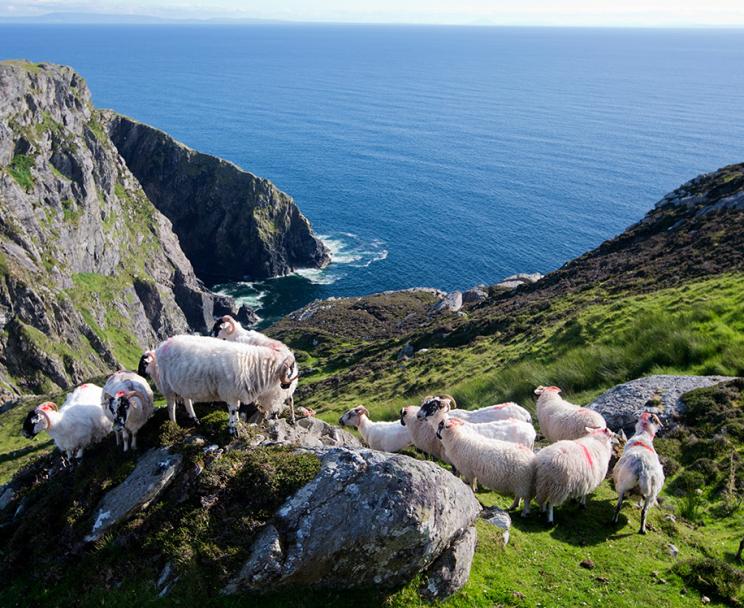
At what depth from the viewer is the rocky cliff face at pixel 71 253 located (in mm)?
84188

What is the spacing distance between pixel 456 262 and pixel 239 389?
118 m

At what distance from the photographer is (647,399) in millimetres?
23734

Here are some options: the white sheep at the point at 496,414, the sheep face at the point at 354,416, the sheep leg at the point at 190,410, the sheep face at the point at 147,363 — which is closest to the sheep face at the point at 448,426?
the white sheep at the point at 496,414

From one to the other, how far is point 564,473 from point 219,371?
9.47 metres

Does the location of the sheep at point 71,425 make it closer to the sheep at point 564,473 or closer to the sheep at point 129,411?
the sheep at point 129,411

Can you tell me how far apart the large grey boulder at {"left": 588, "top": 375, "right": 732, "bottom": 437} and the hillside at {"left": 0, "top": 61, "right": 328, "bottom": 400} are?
75.9m

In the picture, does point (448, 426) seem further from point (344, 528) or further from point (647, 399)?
point (647, 399)

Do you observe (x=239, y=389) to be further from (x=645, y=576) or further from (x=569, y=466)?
(x=645, y=576)

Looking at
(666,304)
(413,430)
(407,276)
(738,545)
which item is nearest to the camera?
(738,545)

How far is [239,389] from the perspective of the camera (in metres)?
15.6

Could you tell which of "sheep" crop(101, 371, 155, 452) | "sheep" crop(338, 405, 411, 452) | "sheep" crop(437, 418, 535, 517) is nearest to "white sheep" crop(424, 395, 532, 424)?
"sheep" crop(338, 405, 411, 452)

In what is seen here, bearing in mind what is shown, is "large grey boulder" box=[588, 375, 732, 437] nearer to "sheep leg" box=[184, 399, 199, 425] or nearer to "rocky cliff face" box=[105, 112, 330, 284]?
"sheep leg" box=[184, 399, 199, 425]

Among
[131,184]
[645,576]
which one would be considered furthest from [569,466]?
[131,184]

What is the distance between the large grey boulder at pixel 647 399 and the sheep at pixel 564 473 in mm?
6661
